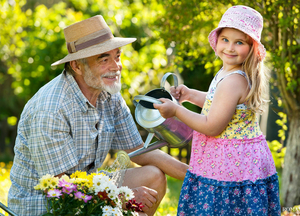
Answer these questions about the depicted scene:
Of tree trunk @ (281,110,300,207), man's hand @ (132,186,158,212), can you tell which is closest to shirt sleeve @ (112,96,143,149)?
man's hand @ (132,186,158,212)

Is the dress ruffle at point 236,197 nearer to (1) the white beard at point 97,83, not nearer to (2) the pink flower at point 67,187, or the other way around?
(2) the pink flower at point 67,187

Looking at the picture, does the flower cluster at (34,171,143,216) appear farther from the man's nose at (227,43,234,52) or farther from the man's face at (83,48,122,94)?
the man's nose at (227,43,234,52)

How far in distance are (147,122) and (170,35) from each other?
64.6 inches

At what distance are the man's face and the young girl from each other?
0.54 m

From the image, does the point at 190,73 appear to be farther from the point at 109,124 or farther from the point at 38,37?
the point at 109,124

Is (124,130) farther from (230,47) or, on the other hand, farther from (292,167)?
(292,167)

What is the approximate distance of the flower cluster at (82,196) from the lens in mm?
1715

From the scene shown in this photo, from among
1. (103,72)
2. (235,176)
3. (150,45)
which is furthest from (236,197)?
(150,45)

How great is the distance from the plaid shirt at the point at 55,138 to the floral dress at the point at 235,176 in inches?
28.4

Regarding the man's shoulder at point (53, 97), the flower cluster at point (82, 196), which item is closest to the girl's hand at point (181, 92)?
the man's shoulder at point (53, 97)

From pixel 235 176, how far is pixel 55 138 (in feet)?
3.54

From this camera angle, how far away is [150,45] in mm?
5270

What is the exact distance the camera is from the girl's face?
1925 millimetres

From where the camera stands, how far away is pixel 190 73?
5730 millimetres
